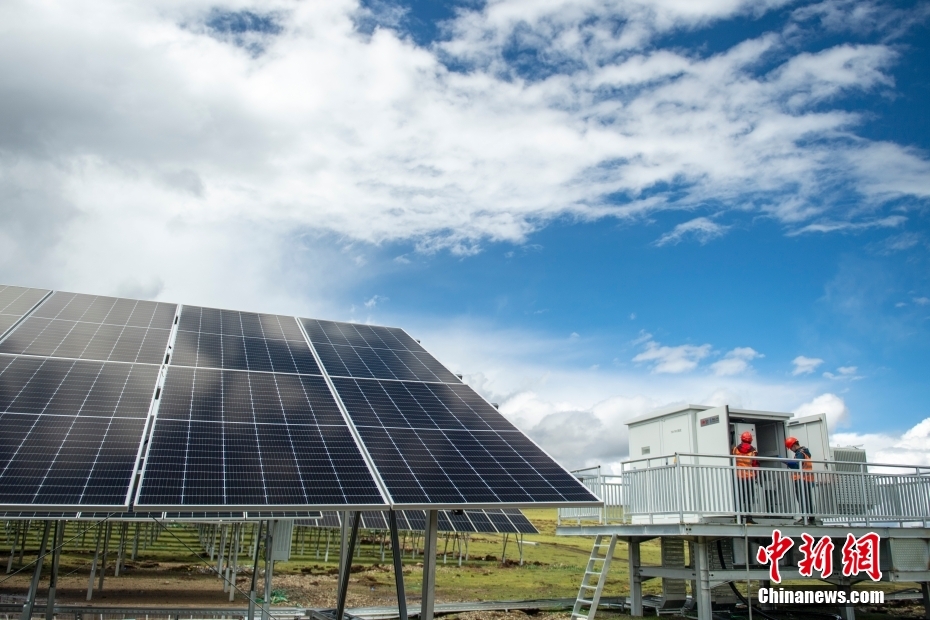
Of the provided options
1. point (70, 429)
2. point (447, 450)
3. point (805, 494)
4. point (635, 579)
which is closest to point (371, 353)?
point (447, 450)

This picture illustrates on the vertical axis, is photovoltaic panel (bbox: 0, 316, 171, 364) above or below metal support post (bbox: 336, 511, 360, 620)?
above

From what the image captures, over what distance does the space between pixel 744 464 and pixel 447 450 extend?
917 centimetres

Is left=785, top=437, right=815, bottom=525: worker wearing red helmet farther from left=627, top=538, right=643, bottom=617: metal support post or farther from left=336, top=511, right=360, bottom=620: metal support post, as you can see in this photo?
left=336, top=511, right=360, bottom=620: metal support post

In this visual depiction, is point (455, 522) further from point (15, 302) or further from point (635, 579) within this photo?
point (15, 302)

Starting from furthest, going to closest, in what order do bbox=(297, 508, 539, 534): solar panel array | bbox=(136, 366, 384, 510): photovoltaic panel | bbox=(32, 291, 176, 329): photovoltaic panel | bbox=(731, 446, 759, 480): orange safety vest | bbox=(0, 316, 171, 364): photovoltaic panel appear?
1. bbox=(297, 508, 539, 534): solar panel array
2. bbox=(731, 446, 759, 480): orange safety vest
3. bbox=(32, 291, 176, 329): photovoltaic panel
4. bbox=(0, 316, 171, 364): photovoltaic panel
5. bbox=(136, 366, 384, 510): photovoltaic panel

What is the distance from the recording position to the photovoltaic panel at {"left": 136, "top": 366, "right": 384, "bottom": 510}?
7797 millimetres

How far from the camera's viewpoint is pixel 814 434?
58.0 ft

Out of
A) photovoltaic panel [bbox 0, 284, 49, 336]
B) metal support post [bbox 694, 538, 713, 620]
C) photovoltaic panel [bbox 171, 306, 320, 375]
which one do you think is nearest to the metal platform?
metal support post [bbox 694, 538, 713, 620]

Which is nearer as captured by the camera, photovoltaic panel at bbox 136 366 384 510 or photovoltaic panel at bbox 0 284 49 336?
photovoltaic panel at bbox 136 366 384 510

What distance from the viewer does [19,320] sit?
12.7 m

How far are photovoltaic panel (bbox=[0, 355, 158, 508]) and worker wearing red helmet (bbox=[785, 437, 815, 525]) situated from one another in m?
13.9

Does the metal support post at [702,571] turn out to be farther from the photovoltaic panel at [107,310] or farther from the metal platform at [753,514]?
the photovoltaic panel at [107,310]

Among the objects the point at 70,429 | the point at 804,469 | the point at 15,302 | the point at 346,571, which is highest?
the point at 15,302

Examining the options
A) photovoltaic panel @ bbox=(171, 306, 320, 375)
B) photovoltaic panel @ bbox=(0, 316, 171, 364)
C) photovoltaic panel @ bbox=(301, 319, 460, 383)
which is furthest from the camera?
photovoltaic panel @ bbox=(301, 319, 460, 383)
